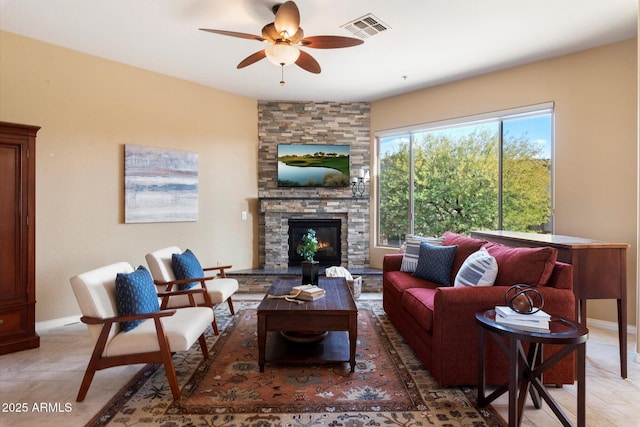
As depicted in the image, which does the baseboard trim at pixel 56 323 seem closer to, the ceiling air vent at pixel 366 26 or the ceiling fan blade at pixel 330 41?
the ceiling fan blade at pixel 330 41

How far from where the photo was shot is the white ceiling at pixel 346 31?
9.65 ft

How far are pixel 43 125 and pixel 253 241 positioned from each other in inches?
121

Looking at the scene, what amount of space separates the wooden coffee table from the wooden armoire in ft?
7.42

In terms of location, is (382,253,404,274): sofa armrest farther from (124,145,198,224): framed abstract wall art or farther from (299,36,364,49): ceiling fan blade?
(124,145,198,224): framed abstract wall art

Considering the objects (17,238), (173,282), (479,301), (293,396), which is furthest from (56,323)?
(479,301)

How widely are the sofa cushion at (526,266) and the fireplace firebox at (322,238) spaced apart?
10.4ft

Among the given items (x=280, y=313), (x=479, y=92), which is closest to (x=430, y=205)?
(x=479, y=92)

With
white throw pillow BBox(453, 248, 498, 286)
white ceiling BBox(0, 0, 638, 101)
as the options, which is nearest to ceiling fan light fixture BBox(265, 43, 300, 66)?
white ceiling BBox(0, 0, 638, 101)

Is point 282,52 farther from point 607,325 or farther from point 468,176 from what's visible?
point 607,325

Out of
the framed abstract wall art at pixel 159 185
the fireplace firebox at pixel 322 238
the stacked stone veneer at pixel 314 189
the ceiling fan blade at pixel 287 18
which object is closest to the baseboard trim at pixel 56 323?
the framed abstract wall art at pixel 159 185

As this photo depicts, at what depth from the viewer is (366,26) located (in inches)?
A: 128

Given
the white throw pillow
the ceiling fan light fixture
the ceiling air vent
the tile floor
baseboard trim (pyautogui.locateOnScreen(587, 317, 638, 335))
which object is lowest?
the tile floor

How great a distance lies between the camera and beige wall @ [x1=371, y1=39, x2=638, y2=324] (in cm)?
353

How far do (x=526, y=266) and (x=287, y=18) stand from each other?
8.43 feet
